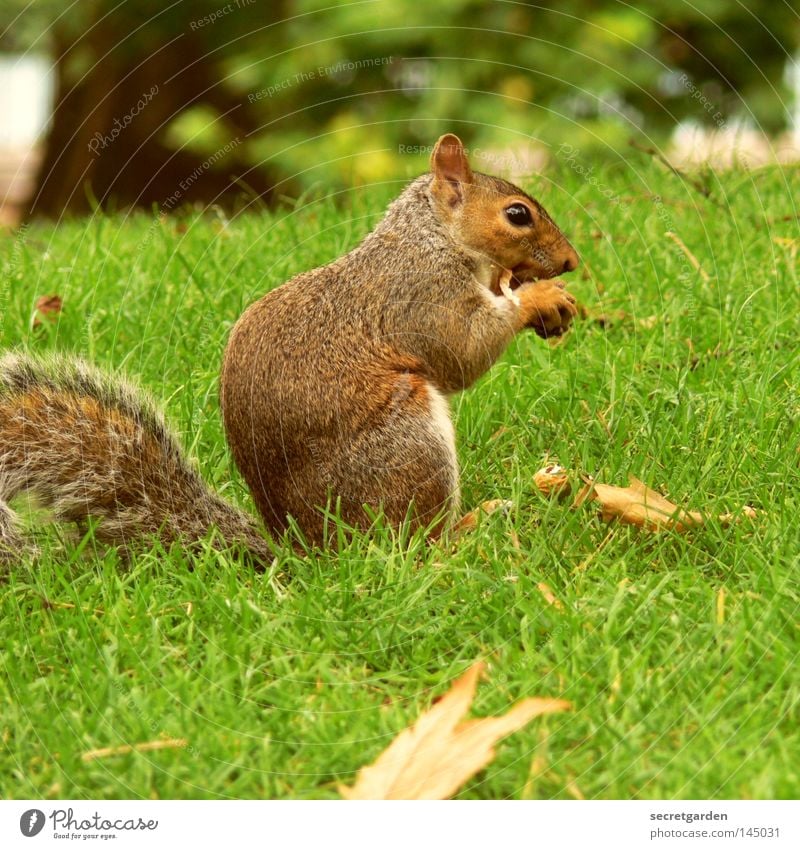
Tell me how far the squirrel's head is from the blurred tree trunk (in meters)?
3.09

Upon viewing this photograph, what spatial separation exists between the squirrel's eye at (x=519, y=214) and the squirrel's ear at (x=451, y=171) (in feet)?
0.30

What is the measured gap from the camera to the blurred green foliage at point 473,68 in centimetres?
379

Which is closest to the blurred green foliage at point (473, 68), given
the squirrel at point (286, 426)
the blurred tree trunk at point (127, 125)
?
the blurred tree trunk at point (127, 125)

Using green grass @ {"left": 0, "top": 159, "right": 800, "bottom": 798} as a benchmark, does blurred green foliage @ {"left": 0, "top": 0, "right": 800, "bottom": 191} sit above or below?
above

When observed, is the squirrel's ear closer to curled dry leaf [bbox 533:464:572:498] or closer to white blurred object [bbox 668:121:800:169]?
curled dry leaf [bbox 533:464:572:498]

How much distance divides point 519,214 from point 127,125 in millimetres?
3977

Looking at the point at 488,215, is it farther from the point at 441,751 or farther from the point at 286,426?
the point at 441,751

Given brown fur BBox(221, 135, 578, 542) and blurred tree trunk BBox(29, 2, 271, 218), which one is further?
Answer: blurred tree trunk BBox(29, 2, 271, 218)

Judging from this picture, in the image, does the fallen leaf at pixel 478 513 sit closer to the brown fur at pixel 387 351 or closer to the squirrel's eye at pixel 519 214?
the brown fur at pixel 387 351

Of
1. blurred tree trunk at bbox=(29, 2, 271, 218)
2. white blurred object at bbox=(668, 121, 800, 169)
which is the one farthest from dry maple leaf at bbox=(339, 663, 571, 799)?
blurred tree trunk at bbox=(29, 2, 271, 218)

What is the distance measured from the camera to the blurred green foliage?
12.4ft

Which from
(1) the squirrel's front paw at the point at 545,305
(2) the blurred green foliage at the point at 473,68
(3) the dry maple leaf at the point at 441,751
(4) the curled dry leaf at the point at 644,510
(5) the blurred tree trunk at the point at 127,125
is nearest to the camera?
(3) the dry maple leaf at the point at 441,751
